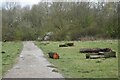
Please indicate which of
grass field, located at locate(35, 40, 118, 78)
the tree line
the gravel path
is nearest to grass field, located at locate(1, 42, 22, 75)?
the gravel path

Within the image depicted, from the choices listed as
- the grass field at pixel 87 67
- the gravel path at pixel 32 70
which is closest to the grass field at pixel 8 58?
the gravel path at pixel 32 70

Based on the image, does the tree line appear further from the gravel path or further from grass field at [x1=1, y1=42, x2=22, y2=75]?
the gravel path

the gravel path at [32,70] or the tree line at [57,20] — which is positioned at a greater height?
the tree line at [57,20]

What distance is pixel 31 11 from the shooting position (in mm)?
37094

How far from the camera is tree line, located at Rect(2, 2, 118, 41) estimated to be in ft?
107

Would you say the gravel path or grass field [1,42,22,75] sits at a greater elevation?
the gravel path

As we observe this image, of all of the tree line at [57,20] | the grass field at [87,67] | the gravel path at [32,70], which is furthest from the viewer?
the tree line at [57,20]

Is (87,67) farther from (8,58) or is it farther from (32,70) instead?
(8,58)

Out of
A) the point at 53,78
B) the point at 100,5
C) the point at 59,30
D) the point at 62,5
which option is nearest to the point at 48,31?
the point at 59,30

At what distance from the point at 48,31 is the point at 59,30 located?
166cm

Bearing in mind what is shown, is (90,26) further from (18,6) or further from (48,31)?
(18,6)

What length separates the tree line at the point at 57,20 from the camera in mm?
32594

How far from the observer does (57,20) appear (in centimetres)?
3534

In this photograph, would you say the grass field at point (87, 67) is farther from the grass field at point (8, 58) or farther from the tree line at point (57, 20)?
the tree line at point (57, 20)
